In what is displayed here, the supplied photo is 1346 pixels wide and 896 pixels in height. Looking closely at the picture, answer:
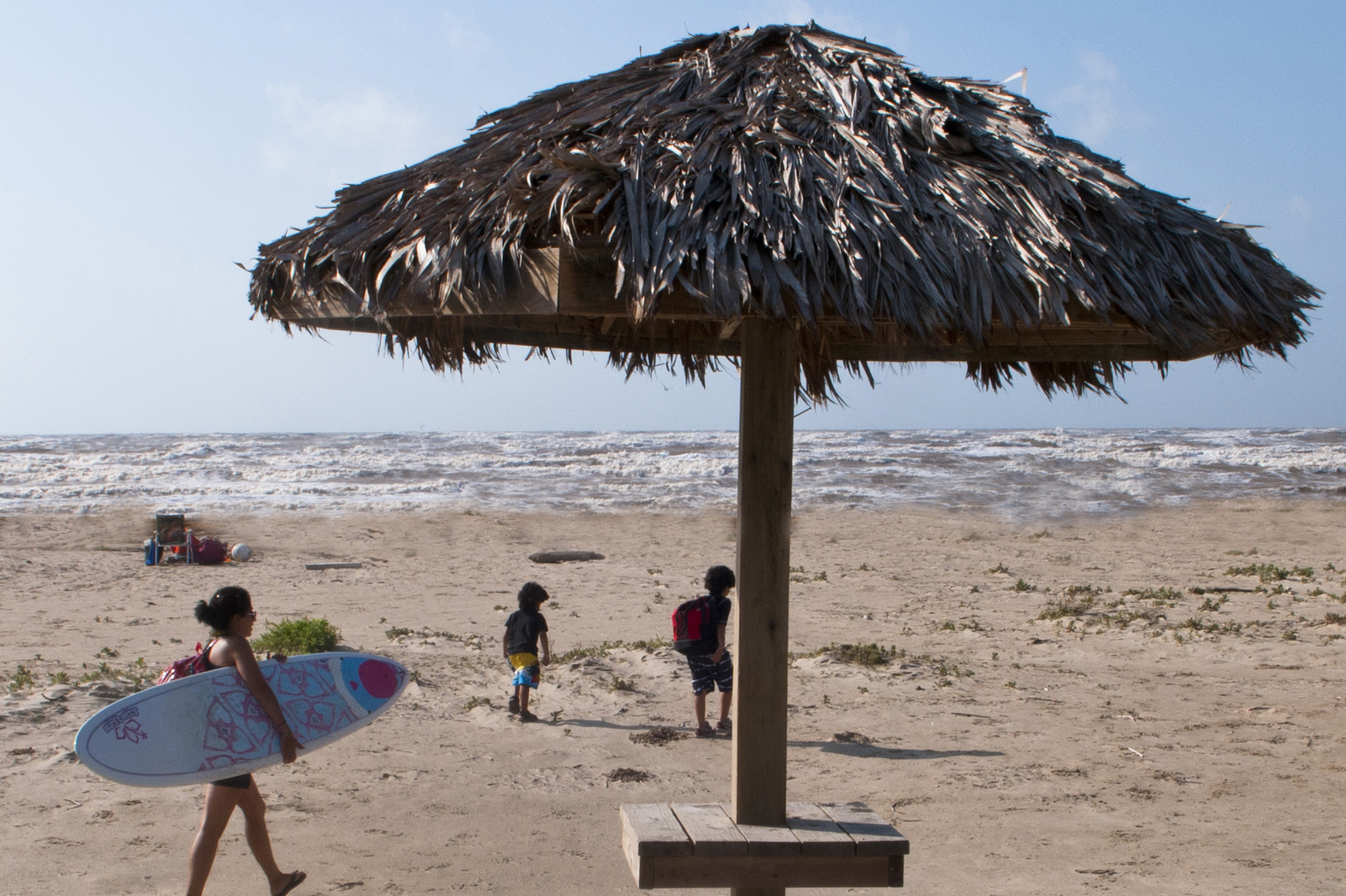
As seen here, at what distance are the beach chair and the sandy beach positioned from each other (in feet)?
2.61

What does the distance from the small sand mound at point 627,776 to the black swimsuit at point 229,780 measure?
239cm

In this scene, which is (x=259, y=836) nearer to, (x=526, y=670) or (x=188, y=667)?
(x=188, y=667)

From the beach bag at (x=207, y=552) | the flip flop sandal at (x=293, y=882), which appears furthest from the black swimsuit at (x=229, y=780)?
the beach bag at (x=207, y=552)

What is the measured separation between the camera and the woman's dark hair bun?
384 centimetres

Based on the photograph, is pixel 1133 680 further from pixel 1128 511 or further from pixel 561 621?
pixel 1128 511

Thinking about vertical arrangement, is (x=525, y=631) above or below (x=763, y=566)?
below

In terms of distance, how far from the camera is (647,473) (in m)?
→ 35.3

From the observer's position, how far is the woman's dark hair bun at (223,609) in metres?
3.84

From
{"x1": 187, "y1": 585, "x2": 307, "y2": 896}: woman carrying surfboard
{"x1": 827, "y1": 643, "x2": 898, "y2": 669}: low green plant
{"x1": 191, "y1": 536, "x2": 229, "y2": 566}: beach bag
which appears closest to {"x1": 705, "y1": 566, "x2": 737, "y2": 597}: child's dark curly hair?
{"x1": 827, "y1": 643, "x2": 898, "y2": 669}: low green plant

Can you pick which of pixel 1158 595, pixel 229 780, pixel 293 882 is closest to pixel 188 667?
pixel 229 780

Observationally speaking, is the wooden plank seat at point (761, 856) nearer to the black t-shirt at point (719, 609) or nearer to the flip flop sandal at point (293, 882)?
the flip flop sandal at point (293, 882)

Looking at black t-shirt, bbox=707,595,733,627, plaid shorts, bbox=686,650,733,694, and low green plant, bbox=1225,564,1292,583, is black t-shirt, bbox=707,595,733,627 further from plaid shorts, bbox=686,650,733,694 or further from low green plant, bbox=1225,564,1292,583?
low green plant, bbox=1225,564,1292,583

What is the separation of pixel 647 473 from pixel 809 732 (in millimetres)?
28594

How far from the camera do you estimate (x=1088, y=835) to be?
195 inches
